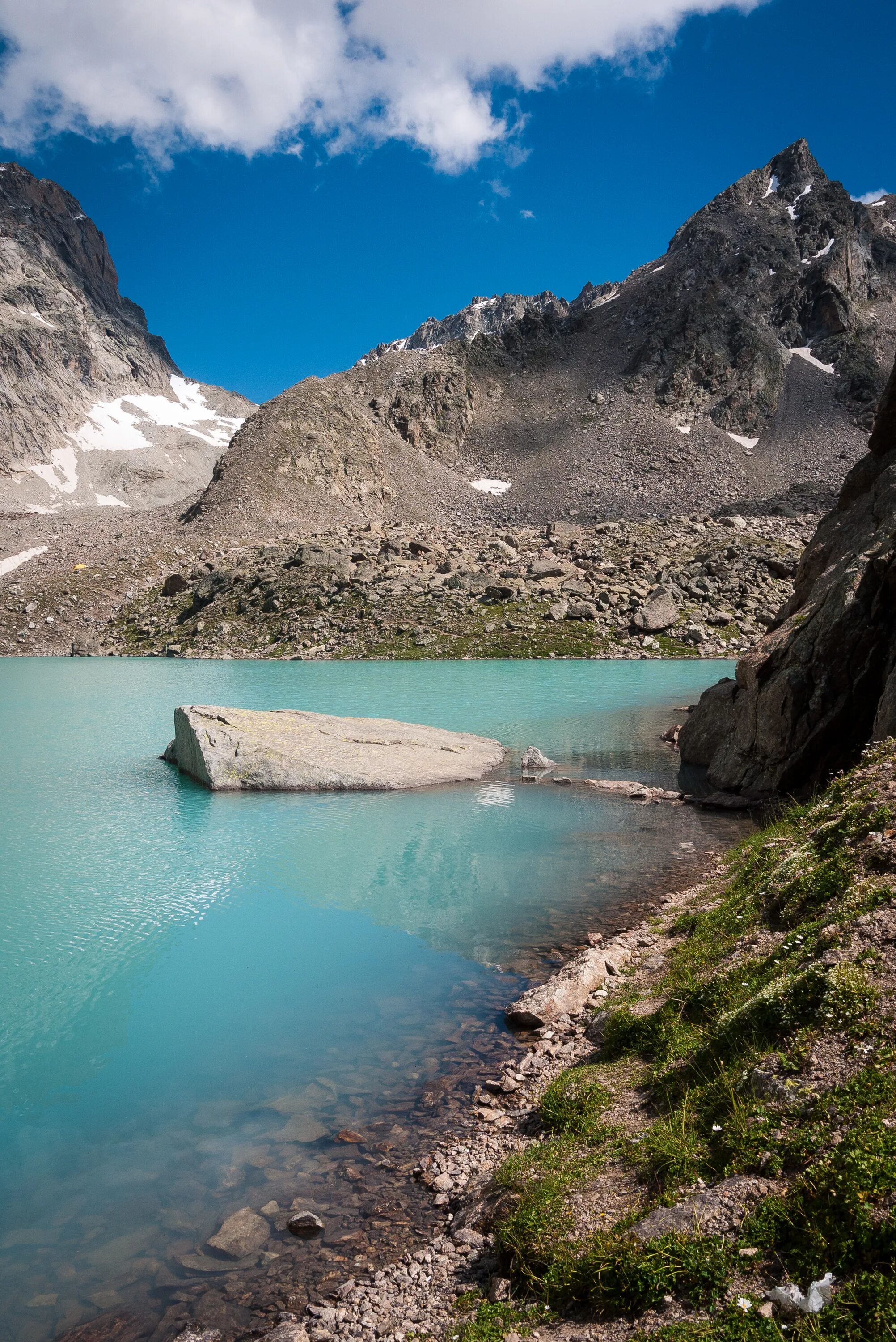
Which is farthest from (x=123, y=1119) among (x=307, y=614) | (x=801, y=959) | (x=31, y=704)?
(x=307, y=614)

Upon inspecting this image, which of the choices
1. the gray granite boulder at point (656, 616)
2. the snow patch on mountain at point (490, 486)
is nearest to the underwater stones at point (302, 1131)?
the gray granite boulder at point (656, 616)

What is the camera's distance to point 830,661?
64.6 feet

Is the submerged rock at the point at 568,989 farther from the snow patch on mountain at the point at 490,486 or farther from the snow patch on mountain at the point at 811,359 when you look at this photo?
the snow patch on mountain at the point at 811,359

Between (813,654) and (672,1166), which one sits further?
(813,654)

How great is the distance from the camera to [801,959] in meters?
7.86

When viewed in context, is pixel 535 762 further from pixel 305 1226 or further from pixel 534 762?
pixel 305 1226

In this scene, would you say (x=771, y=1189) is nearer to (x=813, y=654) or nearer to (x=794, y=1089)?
(x=794, y=1089)

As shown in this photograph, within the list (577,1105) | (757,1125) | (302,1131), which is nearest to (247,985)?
(302,1131)

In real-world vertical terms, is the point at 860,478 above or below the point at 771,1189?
above

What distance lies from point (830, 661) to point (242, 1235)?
59.2ft

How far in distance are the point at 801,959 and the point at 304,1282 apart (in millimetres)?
5537

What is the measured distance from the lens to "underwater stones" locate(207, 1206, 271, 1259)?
7016mm

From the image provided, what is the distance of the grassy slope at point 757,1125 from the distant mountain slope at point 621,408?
119m

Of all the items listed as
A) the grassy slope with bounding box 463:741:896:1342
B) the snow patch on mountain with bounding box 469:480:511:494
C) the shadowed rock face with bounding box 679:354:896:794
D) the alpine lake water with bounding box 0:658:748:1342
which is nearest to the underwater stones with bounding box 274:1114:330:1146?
the alpine lake water with bounding box 0:658:748:1342
